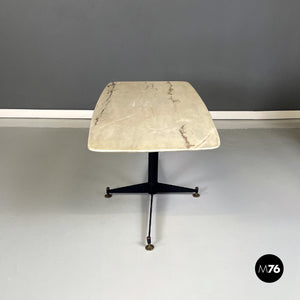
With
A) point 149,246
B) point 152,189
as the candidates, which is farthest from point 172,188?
point 149,246

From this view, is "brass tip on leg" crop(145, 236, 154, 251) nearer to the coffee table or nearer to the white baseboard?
the coffee table

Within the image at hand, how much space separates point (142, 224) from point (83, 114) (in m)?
1.79

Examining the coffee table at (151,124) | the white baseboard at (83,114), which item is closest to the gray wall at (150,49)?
the white baseboard at (83,114)

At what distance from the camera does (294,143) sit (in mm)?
2783

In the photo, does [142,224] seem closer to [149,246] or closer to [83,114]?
[149,246]

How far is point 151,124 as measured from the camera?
1.51 metres

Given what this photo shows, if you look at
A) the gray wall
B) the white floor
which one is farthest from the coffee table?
the gray wall

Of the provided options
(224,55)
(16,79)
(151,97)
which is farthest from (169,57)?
(16,79)

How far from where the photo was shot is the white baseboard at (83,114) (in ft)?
10.7

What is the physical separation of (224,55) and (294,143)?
110 cm

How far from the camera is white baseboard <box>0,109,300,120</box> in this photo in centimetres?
327

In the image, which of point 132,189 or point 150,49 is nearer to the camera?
point 132,189

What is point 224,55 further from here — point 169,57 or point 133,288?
point 133,288

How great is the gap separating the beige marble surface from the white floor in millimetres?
645
